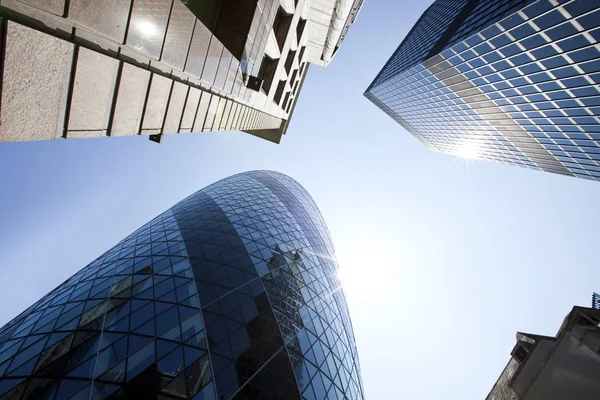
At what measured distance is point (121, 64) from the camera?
4.94 m

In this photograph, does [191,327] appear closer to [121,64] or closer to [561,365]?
[121,64]

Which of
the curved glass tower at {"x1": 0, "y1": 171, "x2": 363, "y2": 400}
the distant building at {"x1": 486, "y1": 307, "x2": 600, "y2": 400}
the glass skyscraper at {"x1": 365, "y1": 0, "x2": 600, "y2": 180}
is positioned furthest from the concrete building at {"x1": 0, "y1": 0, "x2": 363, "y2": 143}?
the glass skyscraper at {"x1": 365, "y1": 0, "x2": 600, "y2": 180}

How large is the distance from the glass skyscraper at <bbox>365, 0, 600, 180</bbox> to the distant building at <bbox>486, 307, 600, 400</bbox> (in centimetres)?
2057

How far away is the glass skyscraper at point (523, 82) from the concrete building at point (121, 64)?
2433 cm

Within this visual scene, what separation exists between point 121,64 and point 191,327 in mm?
15315

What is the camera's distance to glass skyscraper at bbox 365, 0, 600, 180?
21.4 meters

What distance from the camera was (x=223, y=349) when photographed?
15328mm

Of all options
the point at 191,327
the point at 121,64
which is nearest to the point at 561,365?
the point at 191,327

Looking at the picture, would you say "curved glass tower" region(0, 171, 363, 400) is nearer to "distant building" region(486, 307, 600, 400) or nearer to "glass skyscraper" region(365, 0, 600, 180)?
"distant building" region(486, 307, 600, 400)

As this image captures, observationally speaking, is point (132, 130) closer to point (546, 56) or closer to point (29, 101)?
point (29, 101)

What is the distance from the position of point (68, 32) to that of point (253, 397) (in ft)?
52.5

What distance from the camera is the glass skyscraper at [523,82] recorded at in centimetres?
2138

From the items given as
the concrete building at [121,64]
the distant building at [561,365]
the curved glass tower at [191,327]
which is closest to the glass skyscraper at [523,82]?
the distant building at [561,365]

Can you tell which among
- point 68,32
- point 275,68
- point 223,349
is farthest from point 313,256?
point 68,32
